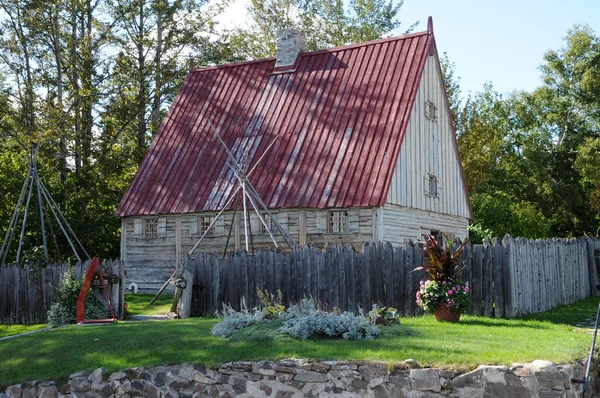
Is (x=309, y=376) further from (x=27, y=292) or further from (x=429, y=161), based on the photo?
(x=429, y=161)

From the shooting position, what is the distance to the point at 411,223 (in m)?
23.3

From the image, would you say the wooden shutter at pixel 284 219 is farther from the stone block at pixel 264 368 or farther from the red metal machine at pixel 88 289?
the stone block at pixel 264 368

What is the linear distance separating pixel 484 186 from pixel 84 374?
34907 millimetres

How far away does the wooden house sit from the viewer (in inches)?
863

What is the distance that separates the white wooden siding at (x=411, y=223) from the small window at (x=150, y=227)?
332 inches

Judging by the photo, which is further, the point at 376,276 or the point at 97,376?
the point at 376,276

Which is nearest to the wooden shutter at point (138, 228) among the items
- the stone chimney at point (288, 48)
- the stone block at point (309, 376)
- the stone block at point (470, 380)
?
the stone chimney at point (288, 48)

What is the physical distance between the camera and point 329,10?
43312mm

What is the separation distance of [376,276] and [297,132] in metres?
9.16

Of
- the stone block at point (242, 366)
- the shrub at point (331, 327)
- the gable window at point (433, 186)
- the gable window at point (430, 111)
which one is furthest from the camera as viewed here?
the gable window at point (433, 186)

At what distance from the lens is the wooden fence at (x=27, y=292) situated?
1878cm

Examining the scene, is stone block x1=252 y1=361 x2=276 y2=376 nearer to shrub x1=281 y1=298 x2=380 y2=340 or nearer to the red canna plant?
shrub x1=281 y1=298 x2=380 y2=340

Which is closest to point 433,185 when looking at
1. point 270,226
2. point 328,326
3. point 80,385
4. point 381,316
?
point 270,226

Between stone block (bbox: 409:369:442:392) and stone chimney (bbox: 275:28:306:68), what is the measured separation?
1859 cm
